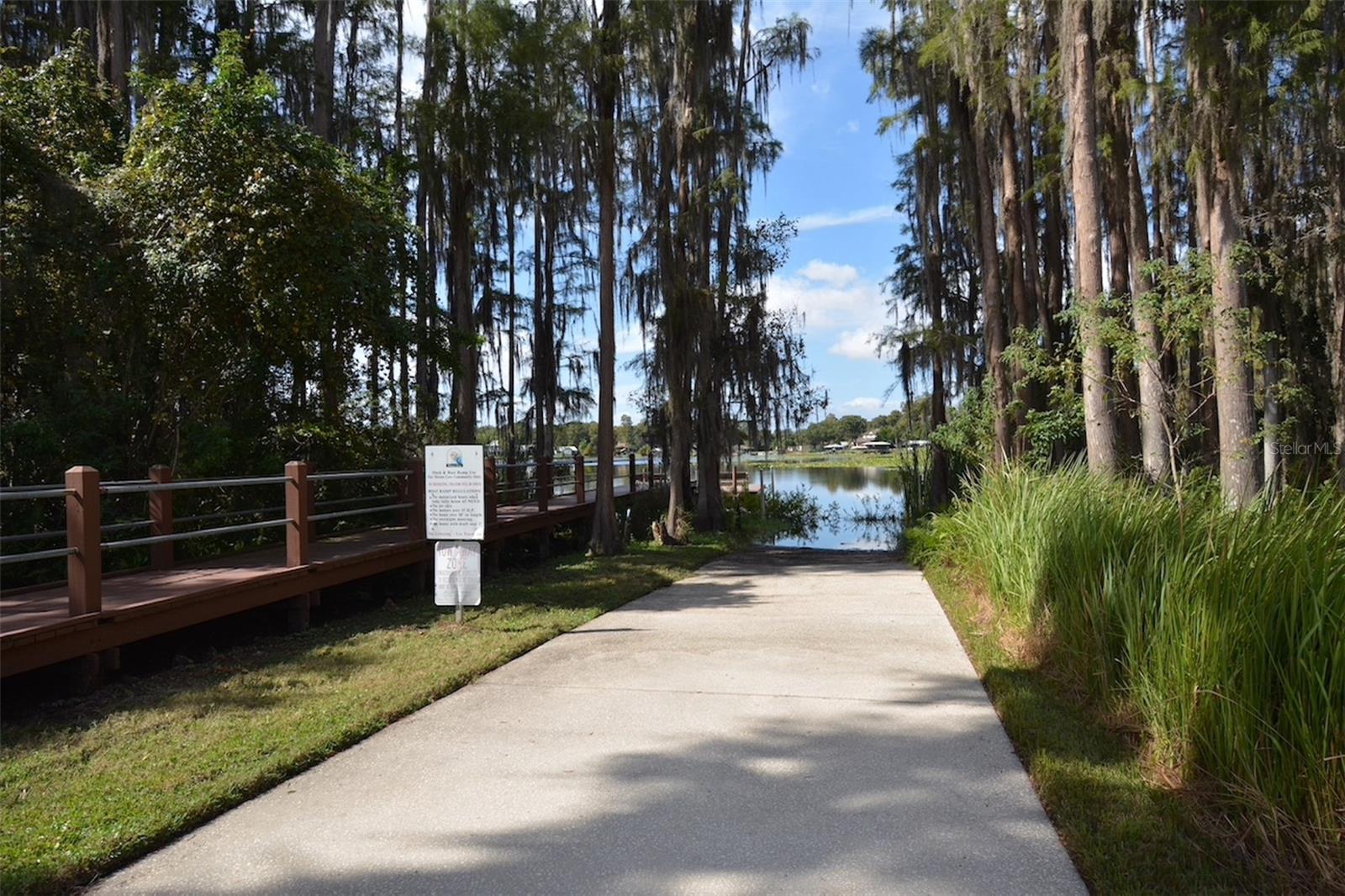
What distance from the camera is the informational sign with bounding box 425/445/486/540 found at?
25.3ft

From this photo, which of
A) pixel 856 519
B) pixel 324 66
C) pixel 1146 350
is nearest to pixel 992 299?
pixel 1146 350

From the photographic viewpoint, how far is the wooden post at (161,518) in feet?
25.7

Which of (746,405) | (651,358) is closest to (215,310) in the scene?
(651,358)

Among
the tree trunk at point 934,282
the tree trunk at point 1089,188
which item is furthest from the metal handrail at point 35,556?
the tree trunk at point 934,282

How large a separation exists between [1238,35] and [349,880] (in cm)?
1487

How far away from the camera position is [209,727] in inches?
194

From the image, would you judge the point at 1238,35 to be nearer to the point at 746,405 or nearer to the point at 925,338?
the point at 925,338

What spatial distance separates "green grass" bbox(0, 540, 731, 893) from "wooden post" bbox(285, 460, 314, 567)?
0.73 meters

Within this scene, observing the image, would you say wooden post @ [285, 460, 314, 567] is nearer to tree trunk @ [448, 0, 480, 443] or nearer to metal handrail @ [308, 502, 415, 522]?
metal handrail @ [308, 502, 415, 522]

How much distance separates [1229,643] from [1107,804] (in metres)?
0.86

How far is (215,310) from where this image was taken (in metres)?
9.64

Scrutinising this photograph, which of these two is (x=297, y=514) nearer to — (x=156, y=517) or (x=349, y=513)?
(x=156, y=517)

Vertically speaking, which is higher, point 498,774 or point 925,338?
point 925,338

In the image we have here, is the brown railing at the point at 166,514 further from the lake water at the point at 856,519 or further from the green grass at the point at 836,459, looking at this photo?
the green grass at the point at 836,459
